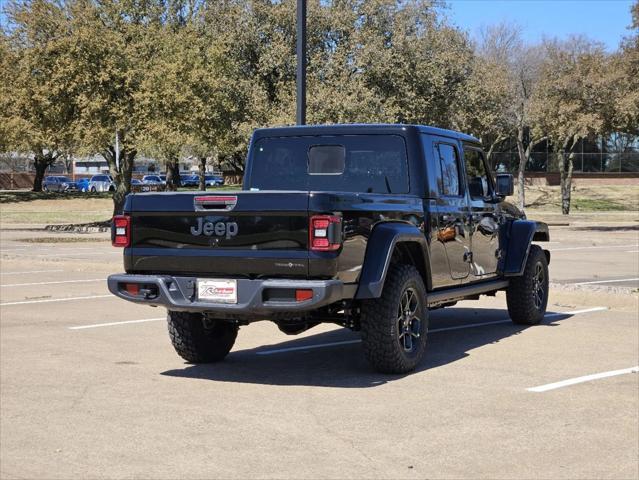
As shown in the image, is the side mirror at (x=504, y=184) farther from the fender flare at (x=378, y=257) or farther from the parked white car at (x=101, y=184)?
the parked white car at (x=101, y=184)

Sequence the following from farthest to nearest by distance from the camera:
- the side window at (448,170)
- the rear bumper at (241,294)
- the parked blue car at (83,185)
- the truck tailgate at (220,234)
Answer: the parked blue car at (83,185) → the side window at (448,170) → the truck tailgate at (220,234) → the rear bumper at (241,294)

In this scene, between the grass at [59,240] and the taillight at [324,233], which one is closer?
the taillight at [324,233]

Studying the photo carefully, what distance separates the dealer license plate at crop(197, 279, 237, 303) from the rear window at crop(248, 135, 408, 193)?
2.01 meters

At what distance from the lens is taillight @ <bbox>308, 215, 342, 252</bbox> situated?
24.4 feet

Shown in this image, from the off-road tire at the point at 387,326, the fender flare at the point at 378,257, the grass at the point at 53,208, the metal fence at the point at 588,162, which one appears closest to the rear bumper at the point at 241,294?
the fender flare at the point at 378,257

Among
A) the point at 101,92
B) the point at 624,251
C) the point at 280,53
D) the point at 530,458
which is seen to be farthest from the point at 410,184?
the point at 280,53

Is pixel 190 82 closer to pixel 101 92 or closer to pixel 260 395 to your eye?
pixel 101 92

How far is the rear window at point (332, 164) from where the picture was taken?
9242 mm

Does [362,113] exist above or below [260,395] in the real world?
above

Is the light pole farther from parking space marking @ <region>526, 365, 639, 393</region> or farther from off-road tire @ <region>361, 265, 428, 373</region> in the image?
parking space marking @ <region>526, 365, 639, 393</region>

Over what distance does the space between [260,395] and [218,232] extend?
1312 mm

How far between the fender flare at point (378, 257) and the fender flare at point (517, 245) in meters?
3.02

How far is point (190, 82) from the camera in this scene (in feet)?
116

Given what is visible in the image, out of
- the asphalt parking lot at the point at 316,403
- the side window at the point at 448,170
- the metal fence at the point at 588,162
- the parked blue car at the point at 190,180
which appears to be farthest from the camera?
the parked blue car at the point at 190,180
